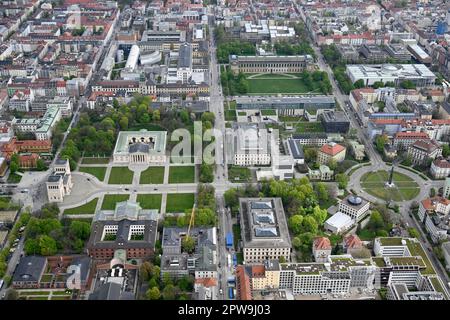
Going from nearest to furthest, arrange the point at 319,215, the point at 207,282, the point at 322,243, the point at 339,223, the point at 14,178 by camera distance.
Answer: the point at 207,282 → the point at 322,243 → the point at 339,223 → the point at 319,215 → the point at 14,178

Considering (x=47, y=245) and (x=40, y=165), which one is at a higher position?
(x=47, y=245)

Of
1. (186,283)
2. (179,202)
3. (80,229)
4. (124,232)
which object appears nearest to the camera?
(186,283)

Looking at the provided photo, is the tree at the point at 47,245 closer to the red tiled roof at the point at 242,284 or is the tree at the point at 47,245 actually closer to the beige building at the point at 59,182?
the beige building at the point at 59,182

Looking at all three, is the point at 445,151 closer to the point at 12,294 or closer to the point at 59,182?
the point at 59,182

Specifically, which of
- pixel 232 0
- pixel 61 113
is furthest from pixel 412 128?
pixel 232 0

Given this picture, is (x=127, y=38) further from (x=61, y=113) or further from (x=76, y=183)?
(x=76, y=183)

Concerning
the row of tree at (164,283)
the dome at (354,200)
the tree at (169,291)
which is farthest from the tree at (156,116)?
the tree at (169,291)

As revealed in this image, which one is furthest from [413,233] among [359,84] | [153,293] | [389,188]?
[359,84]

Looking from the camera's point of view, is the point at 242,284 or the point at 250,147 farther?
the point at 250,147
